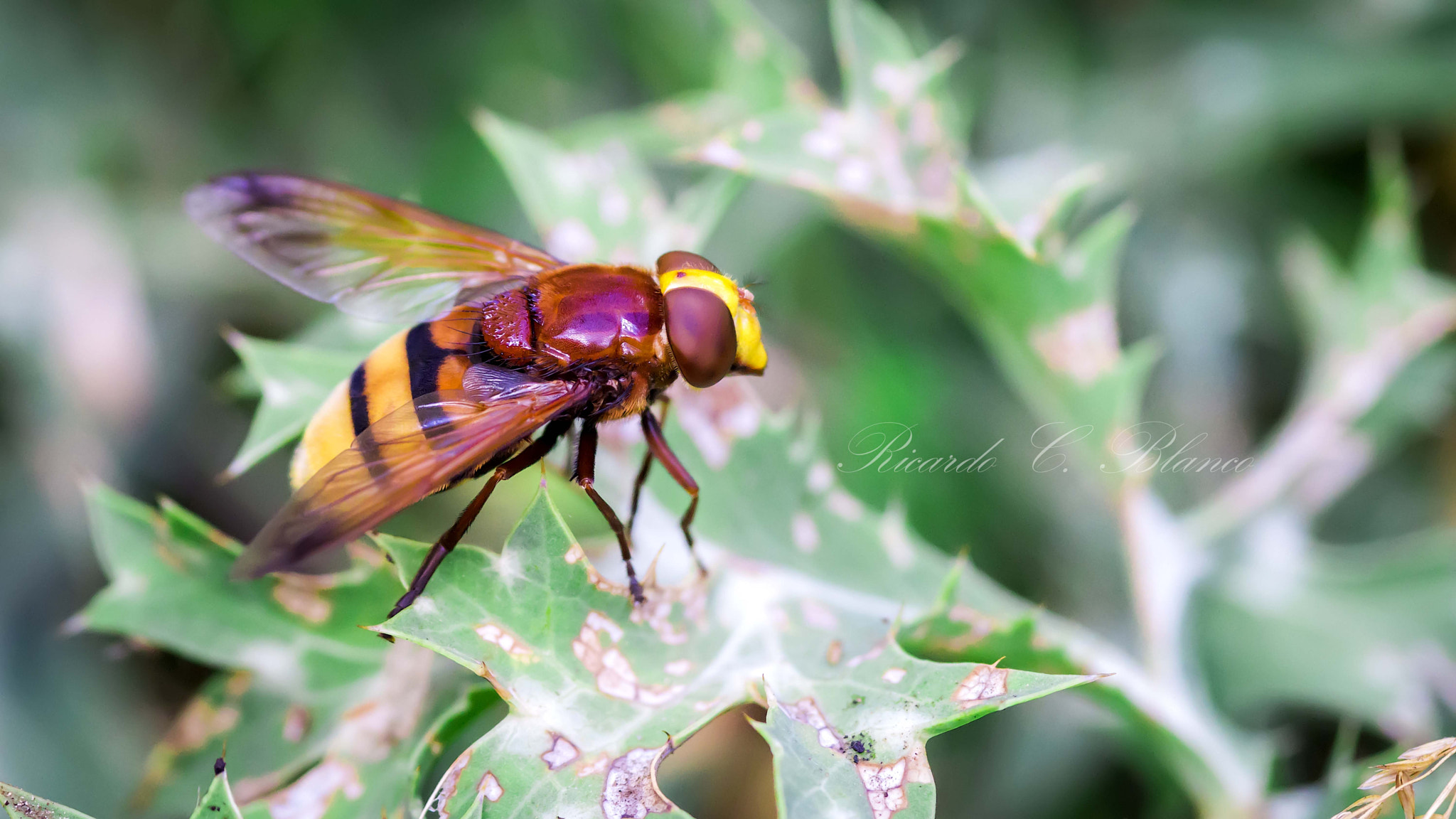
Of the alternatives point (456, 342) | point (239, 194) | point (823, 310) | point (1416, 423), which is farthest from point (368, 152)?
point (1416, 423)

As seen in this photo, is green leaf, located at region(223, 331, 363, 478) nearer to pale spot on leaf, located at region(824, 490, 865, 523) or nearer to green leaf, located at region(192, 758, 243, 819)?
green leaf, located at region(192, 758, 243, 819)

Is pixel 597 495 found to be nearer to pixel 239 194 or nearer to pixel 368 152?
pixel 239 194

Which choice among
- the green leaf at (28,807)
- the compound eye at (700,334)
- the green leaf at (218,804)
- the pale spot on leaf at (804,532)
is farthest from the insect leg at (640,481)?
the green leaf at (28,807)

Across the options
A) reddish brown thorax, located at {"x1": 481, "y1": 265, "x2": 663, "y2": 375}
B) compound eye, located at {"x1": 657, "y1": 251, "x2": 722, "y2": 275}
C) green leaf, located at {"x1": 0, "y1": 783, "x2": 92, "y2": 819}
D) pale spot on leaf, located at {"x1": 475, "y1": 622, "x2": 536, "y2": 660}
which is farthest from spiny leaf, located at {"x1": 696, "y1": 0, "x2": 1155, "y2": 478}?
green leaf, located at {"x1": 0, "y1": 783, "x2": 92, "y2": 819}

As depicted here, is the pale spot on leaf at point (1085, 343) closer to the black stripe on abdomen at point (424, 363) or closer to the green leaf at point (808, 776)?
the green leaf at point (808, 776)

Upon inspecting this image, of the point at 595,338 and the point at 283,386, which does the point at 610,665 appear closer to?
the point at 595,338
